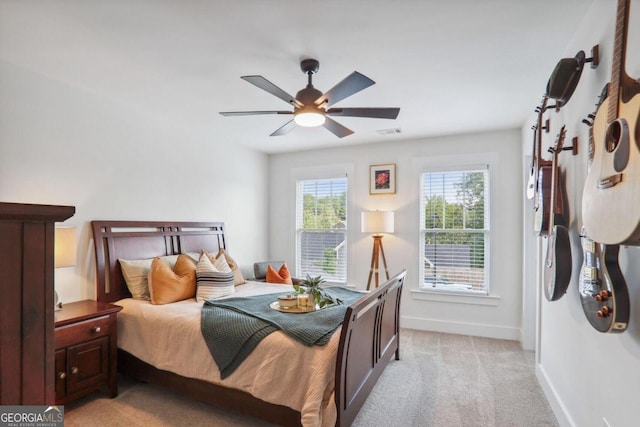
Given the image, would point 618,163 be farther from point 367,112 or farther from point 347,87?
point 367,112

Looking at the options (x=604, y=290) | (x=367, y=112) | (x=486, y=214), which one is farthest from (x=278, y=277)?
(x=604, y=290)

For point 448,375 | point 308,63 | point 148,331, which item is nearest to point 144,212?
point 148,331

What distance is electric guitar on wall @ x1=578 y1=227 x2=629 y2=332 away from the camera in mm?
1367

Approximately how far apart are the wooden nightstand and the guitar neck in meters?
3.37

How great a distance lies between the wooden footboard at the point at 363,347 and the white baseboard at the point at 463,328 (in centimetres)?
128

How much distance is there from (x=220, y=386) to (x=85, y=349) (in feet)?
3.62

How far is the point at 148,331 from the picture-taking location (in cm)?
262

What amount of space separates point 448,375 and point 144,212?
136 inches

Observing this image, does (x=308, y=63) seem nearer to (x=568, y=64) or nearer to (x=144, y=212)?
(x=568, y=64)

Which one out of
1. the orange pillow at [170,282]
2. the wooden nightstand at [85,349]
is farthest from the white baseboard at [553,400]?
the wooden nightstand at [85,349]

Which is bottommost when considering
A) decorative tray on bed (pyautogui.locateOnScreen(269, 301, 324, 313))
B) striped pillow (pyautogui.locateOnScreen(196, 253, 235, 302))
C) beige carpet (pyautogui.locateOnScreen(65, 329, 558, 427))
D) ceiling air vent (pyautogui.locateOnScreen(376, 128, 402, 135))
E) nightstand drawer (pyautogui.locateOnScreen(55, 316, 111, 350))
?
beige carpet (pyautogui.locateOnScreen(65, 329, 558, 427))

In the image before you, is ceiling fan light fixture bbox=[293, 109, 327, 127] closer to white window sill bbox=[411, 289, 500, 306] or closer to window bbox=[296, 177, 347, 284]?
window bbox=[296, 177, 347, 284]

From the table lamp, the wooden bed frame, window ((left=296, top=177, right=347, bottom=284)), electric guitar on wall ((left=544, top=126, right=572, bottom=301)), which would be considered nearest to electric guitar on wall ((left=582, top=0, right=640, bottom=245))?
electric guitar on wall ((left=544, top=126, right=572, bottom=301))

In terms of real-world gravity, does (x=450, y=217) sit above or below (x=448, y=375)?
above
